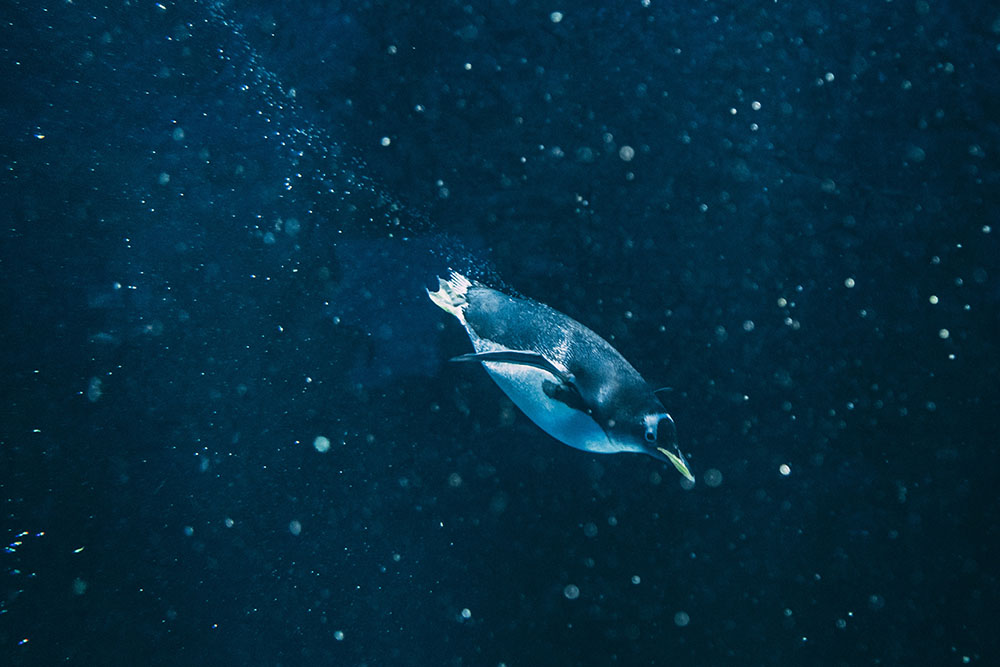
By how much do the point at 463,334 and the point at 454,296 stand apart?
468 mm

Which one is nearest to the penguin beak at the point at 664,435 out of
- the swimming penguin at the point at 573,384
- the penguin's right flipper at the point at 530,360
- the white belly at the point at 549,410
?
the swimming penguin at the point at 573,384

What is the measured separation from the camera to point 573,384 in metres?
1.33

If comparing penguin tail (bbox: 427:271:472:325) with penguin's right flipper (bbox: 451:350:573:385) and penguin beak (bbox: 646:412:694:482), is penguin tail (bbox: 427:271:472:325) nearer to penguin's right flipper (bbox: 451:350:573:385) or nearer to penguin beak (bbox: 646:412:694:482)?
penguin's right flipper (bbox: 451:350:573:385)

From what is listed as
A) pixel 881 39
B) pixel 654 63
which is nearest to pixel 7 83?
pixel 654 63

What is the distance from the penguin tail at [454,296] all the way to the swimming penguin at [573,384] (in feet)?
0.61

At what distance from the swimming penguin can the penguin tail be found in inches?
7.3

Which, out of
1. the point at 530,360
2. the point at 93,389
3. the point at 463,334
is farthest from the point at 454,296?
the point at 93,389

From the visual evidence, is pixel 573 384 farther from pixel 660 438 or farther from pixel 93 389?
pixel 93 389

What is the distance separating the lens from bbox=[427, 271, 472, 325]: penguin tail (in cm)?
168

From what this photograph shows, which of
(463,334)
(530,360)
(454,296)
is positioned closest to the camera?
(530,360)

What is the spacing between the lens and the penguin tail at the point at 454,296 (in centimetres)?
168

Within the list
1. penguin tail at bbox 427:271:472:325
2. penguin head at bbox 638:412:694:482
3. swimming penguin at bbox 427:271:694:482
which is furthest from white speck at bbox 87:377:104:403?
penguin head at bbox 638:412:694:482

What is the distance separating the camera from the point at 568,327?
1.46 m

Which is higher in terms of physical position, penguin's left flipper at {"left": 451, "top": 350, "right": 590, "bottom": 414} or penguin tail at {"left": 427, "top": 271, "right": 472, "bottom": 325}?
penguin's left flipper at {"left": 451, "top": 350, "right": 590, "bottom": 414}
